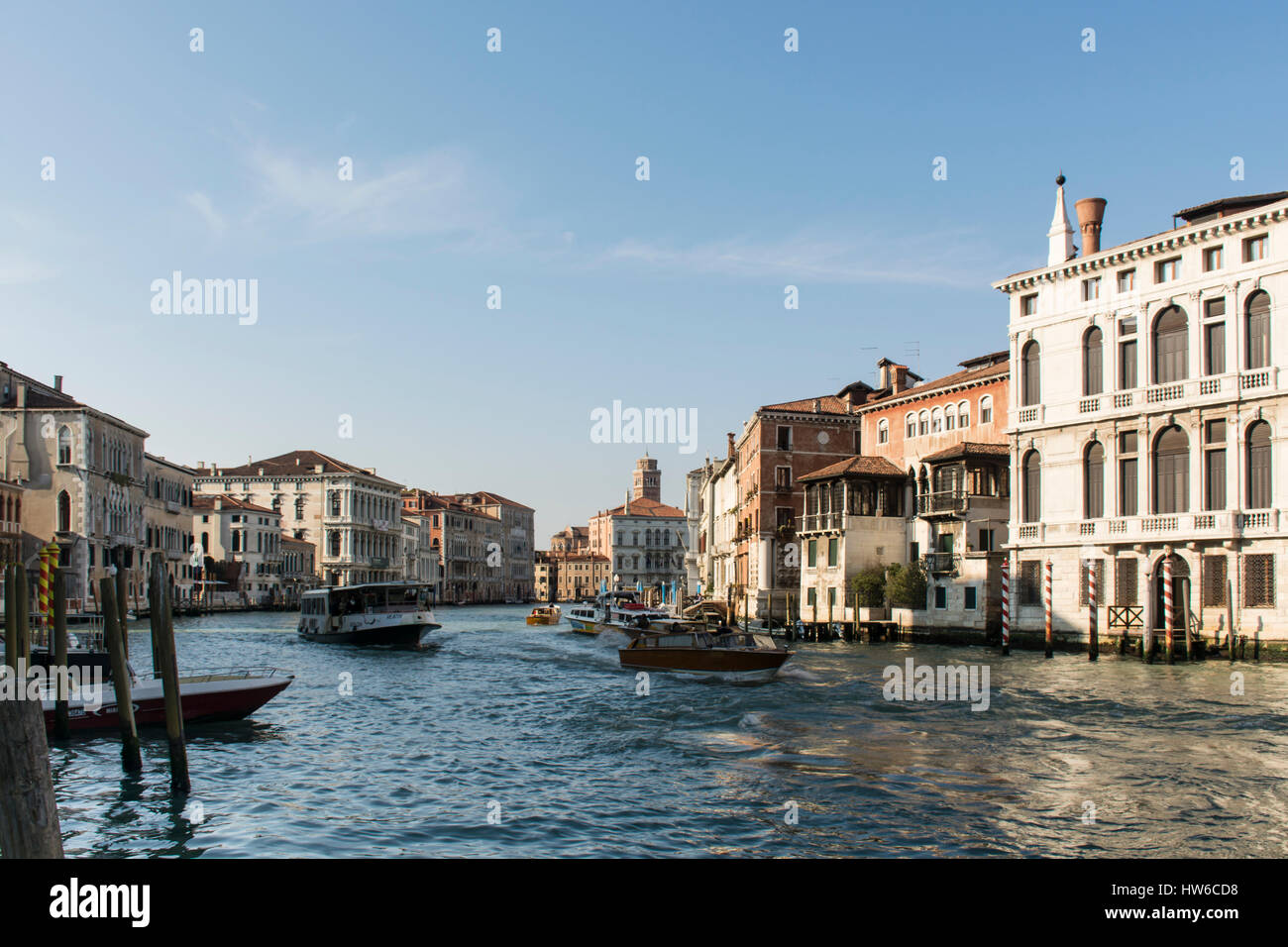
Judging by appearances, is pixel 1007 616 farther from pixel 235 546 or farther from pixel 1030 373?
pixel 235 546

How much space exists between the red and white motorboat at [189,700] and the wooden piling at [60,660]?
0.11 meters

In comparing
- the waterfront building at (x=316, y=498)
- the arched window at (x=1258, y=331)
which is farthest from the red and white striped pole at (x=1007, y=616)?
the waterfront building at (x=316, y=498)

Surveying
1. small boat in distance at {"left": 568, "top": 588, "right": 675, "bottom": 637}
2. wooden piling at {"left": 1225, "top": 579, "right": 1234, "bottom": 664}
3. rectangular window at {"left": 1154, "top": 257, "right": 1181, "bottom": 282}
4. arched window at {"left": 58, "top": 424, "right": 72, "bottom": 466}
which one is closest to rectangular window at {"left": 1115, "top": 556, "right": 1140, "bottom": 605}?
wooden piling at {"left": 1225, "top": 579, "right": 1234, "bottom": 664}

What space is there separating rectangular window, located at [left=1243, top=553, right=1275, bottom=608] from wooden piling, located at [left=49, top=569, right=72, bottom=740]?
25555 millimetres

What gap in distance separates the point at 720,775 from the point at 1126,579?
2074cm

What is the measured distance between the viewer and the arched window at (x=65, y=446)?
55.0 metres

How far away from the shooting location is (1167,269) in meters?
28.7

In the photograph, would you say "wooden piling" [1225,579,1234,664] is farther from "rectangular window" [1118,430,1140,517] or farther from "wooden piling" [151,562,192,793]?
"wooden piling" [151,562,192,793]

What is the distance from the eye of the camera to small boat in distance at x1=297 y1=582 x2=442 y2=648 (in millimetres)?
38188

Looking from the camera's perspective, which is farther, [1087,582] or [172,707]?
[1087,582]

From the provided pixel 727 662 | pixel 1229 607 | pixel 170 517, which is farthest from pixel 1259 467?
pixel 170 517

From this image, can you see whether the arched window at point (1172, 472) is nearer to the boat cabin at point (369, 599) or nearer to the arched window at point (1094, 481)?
the arched window at point (1094, 481)
